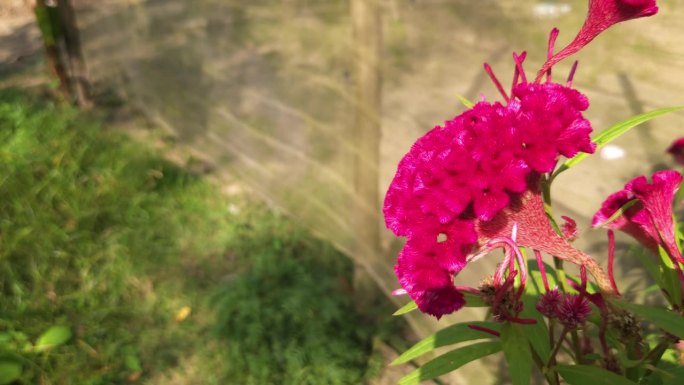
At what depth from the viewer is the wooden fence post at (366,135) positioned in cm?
218

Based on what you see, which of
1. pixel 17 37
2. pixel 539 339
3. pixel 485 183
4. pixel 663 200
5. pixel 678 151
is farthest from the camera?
pixel 17 37

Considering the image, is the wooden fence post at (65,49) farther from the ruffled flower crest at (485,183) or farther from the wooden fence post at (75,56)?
the ruffled flower crest at (485,183)

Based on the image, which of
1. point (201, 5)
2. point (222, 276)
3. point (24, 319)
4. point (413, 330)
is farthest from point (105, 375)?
point (201, 5)

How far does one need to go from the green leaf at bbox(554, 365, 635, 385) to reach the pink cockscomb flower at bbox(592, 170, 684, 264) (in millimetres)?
195

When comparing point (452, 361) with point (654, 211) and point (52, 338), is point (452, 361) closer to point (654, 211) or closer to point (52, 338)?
point (654, 211)

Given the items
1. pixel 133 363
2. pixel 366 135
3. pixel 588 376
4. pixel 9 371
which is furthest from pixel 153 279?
pixel 588 376

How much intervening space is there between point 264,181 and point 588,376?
8.44 feet

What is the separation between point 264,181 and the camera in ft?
11.1

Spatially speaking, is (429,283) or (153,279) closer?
(429,283)

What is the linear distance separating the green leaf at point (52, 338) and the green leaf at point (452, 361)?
6.40 ft

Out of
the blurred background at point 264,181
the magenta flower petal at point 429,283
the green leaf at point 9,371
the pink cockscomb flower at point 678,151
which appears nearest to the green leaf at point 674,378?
the magenta flower petal at point 429,283

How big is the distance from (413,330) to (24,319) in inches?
65.3

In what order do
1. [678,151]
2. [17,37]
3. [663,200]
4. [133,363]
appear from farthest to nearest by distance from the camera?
[17,37] → [133,363] → [678,151] → [663,200]

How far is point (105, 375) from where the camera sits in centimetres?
245
